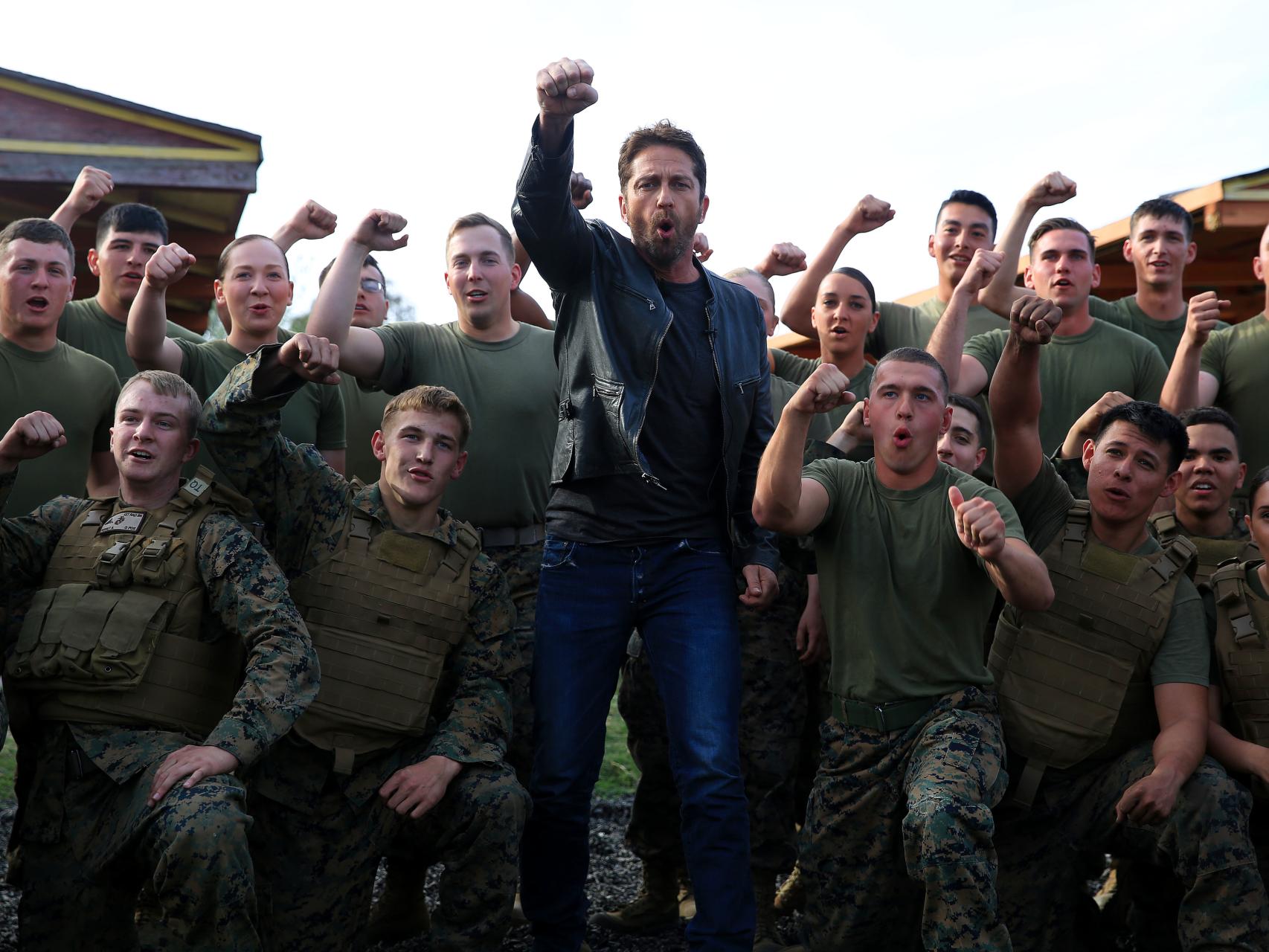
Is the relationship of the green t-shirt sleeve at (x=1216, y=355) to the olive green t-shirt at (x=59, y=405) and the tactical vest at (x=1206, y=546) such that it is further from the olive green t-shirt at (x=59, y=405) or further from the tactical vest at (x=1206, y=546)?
the olive green t-shirt at (x=59, y=405)

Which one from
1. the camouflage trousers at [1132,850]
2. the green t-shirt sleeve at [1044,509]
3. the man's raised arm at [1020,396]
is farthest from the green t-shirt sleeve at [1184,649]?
the man's raised arm at [1020,396]

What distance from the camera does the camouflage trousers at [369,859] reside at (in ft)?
13.6

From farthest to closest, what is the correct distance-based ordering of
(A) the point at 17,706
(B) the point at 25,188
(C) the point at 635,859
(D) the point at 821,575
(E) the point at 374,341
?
(B) the point at 25,188 < (C) the point at 635,859 < (E) the point at 374,341 < (D) the point at 821,575 < (A) the point at 17,706

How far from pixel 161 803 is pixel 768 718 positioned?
2282mm

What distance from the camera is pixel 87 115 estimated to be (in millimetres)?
7863

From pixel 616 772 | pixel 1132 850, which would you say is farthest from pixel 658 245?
pixel 616 772

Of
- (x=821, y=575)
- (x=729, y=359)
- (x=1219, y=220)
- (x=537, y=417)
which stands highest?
(x=1219, y=220)

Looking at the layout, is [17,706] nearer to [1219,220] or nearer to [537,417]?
[537,417]

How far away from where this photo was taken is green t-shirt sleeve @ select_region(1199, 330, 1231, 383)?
5.99m

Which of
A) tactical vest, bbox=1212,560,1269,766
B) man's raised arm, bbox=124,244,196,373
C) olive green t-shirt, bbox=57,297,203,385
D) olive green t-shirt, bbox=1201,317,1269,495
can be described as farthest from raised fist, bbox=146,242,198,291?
olive green t-shirt, bbox=1201,317,1269,495

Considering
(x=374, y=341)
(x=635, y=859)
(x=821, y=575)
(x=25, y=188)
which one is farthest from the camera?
(x=25, y=188)

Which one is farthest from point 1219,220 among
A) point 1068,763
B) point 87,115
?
point 87,115

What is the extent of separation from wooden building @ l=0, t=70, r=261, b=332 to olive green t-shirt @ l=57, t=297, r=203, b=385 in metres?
2.52

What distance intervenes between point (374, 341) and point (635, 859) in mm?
3102
